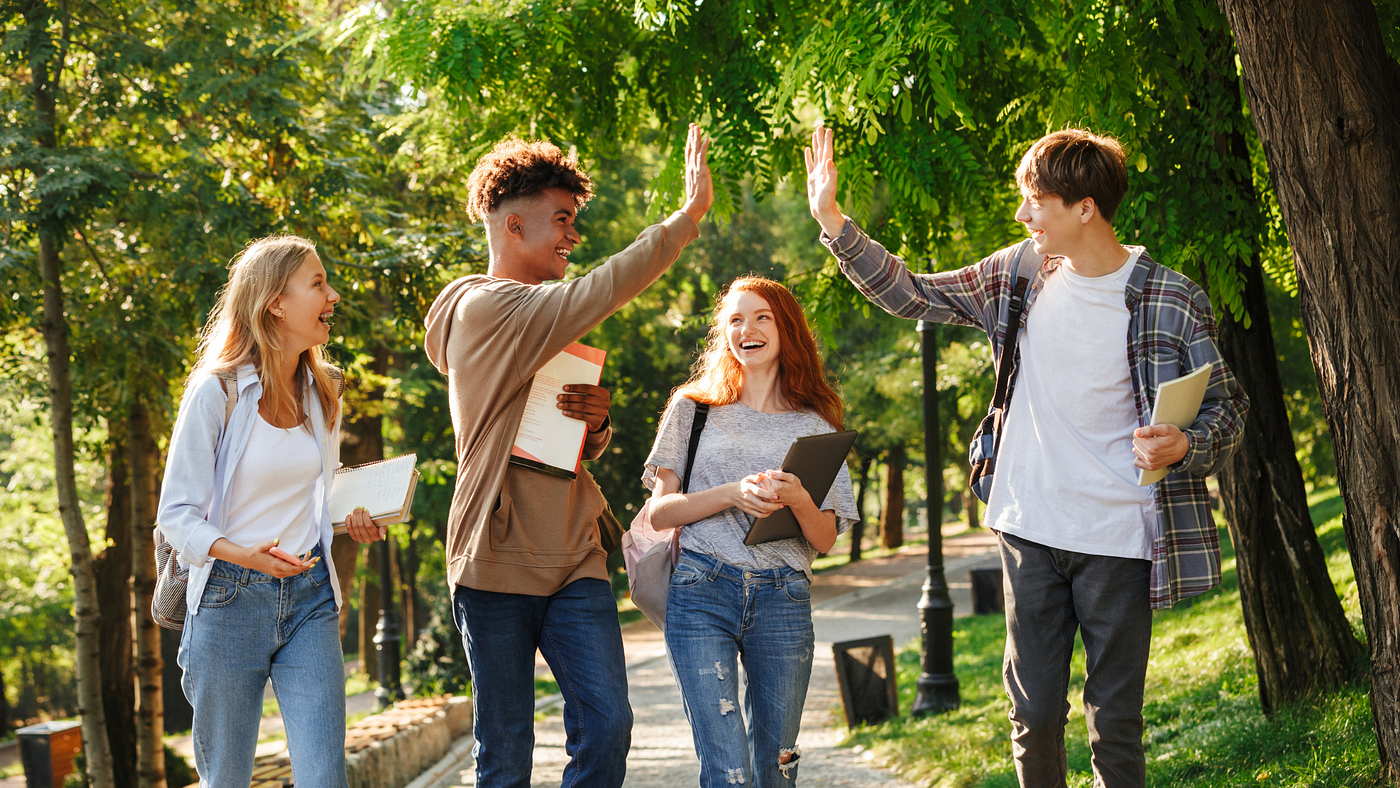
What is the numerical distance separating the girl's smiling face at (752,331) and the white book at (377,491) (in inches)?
43.4

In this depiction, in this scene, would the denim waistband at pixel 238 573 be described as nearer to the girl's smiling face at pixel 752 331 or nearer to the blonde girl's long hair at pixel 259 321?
the blonde girl's long hair at pixel 259 321

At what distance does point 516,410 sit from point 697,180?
87cm

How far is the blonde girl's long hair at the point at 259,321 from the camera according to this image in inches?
127

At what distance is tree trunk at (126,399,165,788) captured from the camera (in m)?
8.55

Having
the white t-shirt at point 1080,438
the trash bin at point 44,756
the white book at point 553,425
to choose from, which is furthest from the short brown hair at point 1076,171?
the trash bin at point 44,756

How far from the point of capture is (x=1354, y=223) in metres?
3.24

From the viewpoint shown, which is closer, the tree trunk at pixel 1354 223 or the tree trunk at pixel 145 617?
the tree trunk at pixel 1354 223

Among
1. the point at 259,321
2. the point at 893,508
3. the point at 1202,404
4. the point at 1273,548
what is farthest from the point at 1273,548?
the point at 893,508

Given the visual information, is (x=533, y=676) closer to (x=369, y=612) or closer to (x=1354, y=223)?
(x=1354, y=223)

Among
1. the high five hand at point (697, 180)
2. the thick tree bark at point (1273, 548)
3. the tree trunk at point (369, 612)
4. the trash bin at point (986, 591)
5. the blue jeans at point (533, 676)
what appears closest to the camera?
the blue jeans at point (533, 676)

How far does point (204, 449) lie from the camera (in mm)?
3068

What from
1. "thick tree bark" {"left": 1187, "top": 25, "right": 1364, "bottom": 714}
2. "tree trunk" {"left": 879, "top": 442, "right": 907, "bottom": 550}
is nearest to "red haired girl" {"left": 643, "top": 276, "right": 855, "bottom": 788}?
"thick tree bark" {"left": 1187, "top": 25, "right": 1364, "bottom": 714}

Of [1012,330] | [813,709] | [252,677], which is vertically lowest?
[813,709]

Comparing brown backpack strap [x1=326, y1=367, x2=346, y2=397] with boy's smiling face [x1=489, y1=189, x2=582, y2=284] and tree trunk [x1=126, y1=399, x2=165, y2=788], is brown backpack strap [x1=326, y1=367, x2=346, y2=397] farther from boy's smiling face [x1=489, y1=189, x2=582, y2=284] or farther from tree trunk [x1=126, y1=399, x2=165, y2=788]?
tree trunk [x1=126, y1=399, x2=165, y2=788]
